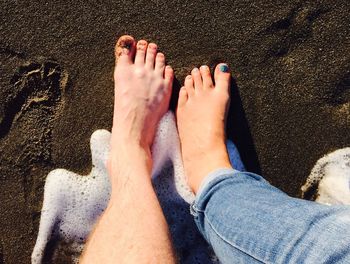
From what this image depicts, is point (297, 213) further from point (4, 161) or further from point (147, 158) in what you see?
point (4, 161)

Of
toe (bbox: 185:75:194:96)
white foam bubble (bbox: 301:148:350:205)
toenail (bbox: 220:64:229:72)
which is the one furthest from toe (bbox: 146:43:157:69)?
white foam bubble (bbox: 301:148:350:205)

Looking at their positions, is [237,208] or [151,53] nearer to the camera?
[237,208]

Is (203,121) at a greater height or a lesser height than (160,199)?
greater

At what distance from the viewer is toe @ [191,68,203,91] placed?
175 cm

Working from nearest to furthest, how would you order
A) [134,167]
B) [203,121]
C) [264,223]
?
[264,223], [134,167], [203,121]

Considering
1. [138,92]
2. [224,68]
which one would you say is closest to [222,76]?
[224,68]

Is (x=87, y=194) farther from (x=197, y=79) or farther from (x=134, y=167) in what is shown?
(x=197, y=79)

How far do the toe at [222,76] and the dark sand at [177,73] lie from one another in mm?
29

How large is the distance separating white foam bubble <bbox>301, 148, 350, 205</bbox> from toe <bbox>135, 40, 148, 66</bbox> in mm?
837

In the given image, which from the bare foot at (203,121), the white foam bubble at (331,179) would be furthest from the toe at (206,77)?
the white foam bubble at (331,179)

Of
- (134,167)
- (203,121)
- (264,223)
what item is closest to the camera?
(264,223)

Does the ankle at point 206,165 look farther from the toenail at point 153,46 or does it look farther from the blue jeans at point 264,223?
the toenail at point 153,46

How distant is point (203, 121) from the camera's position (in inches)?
70.9

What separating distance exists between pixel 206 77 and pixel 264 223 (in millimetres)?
673
